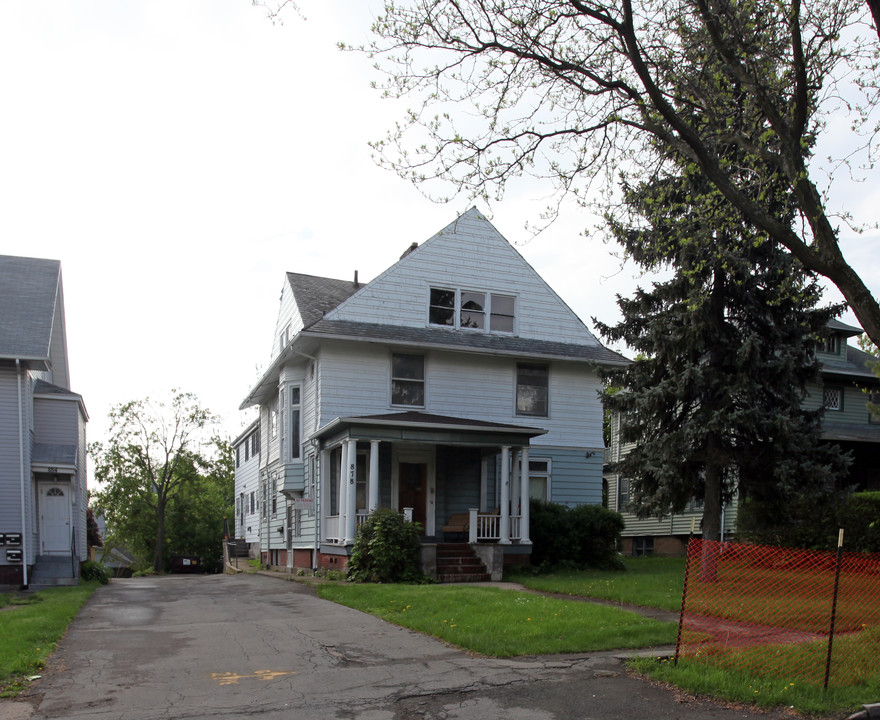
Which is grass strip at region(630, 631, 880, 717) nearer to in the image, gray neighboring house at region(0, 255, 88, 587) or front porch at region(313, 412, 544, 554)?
front porch at region(313, 412, 544, 554)

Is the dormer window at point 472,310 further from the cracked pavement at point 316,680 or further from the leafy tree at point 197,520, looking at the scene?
the leafy tree at point 197,520

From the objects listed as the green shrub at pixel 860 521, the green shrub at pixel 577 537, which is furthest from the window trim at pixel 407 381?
the green shrub at pixel 860 521

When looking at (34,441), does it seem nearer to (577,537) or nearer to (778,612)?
(577,537)

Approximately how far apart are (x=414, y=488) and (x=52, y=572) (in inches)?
370

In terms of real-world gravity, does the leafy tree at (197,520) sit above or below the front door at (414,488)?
below

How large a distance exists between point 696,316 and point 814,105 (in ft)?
20.4

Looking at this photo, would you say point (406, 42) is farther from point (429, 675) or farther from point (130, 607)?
point (130, 607)

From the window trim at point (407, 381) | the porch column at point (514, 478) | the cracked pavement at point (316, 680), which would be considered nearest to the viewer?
the cracked pavement at point (316, 680)

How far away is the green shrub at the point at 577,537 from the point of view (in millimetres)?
20484

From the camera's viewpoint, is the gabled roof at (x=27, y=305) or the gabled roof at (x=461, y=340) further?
the gabled roof at (x=461, y=340)

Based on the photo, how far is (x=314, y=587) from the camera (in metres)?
17.6

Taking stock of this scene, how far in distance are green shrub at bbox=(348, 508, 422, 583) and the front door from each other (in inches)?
126

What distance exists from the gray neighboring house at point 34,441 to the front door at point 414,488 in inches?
331

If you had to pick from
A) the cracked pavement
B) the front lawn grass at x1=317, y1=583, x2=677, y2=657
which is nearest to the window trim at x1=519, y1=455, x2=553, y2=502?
the front lawn grass at x1=317, y1=583, x2=677, y2=657
